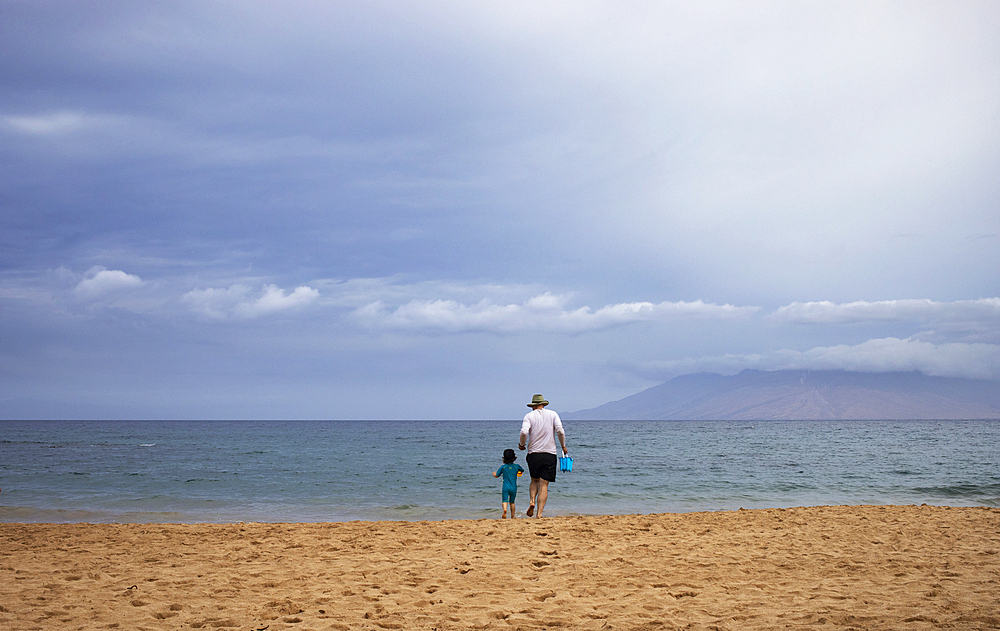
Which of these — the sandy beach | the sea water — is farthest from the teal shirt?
the sea water

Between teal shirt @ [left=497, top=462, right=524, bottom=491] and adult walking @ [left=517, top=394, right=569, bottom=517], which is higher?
adult walking @ [left=517, top=394, right=569, bottom=517]

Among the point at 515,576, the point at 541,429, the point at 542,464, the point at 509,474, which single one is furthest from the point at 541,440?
the point at 515,576

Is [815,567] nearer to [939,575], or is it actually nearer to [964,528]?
[939,575]

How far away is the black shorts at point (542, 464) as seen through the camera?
9961 mm

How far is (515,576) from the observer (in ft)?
21.0

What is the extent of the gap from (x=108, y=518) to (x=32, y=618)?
9290 millimetres

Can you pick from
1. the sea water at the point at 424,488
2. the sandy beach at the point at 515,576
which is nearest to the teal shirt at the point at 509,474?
the sandy beach at the point at 515,576

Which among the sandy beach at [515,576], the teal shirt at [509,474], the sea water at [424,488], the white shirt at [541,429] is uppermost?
the white shirt at [541,429]

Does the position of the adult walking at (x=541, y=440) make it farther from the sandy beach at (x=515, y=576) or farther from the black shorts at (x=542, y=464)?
the sandy beach at (x=515, y=576)

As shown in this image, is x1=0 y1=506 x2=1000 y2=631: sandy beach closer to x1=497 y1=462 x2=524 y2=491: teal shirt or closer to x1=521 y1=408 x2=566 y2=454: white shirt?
x1=497 y1=462 x2=524 y2=491: teal shirt

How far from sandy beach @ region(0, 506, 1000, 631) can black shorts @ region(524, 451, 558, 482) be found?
762 mm

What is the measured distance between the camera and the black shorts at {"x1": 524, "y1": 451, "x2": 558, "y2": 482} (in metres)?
9.96

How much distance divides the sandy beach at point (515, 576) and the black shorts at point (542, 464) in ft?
2.50

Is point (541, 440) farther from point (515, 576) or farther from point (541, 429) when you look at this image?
point (515, 576)
